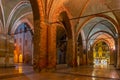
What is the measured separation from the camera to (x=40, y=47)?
1018 centimetres

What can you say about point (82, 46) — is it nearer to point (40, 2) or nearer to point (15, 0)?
point (15, 0)

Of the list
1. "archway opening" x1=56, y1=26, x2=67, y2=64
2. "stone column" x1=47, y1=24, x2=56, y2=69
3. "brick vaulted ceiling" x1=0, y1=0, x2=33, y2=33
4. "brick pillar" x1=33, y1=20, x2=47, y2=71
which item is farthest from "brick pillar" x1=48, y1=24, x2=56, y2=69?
"archway opening" x1=56, y1=26, x2=67, y2=64

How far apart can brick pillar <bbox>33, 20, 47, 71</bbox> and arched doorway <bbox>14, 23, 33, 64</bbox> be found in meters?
13.8

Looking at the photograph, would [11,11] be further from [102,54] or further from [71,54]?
[102,54]

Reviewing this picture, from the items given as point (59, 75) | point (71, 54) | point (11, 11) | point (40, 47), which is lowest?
point (59, 75)

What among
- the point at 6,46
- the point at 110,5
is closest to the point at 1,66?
the point at 6,46

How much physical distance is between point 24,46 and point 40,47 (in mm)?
16319

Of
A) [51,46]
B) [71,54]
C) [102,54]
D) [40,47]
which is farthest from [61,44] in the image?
[102,54]

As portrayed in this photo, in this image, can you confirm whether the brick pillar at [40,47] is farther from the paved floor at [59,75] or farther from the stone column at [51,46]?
the paved floor at [59,75]

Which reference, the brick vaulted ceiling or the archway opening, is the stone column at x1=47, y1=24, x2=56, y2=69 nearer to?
the brick vaulted ceiling

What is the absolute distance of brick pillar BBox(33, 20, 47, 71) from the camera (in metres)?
10.1

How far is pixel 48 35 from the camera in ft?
35.3

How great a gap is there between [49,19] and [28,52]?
1506 cm

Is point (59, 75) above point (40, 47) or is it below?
below
